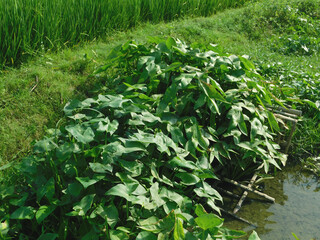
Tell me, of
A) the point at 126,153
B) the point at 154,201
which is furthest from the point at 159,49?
the point at 154,201

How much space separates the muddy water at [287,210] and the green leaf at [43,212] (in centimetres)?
144

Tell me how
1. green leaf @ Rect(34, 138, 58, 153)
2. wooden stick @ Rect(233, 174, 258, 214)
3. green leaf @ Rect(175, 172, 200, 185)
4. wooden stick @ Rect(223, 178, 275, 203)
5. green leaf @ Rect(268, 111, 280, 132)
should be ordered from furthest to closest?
green leaf @ Rect(268, 111, 280, 132), wooden stick @ Rect(223, 178, 275, 203), wooden stick @ Rect(233, 174, 258, 214), green leaf @ Rect(175, 172, 200, 185), green leaf @ Rect(34, 138, 58, 153)

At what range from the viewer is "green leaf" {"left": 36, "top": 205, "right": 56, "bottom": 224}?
2053 mm

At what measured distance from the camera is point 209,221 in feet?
6.81

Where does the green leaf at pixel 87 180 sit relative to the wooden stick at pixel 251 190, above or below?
above

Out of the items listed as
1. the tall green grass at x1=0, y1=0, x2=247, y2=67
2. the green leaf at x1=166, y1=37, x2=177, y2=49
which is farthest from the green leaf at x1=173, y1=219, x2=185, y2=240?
the tall green grass at x1=0, y1=0, x2=247, y2=67

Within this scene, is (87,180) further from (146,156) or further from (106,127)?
(146,156)

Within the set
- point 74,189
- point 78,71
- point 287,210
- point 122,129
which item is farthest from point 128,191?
point 78,71

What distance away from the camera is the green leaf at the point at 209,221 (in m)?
2.07

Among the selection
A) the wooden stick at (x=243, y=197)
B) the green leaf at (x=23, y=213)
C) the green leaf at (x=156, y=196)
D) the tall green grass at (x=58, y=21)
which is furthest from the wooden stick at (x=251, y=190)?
the tall green grass at (x=58, y=21)

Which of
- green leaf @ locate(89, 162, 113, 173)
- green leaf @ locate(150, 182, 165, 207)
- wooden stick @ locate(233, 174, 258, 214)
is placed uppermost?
green leaf @ locate(89, 162, 113, 173)

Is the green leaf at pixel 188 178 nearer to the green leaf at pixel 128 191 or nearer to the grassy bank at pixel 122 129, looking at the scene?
the grassy bank at pixel 122 129

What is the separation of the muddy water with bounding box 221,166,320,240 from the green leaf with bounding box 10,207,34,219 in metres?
1.53

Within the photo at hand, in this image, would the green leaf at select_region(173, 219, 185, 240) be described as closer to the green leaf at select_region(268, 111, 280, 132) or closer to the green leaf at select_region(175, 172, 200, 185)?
the green leaf at select_region(175, 172, 200, 185)
